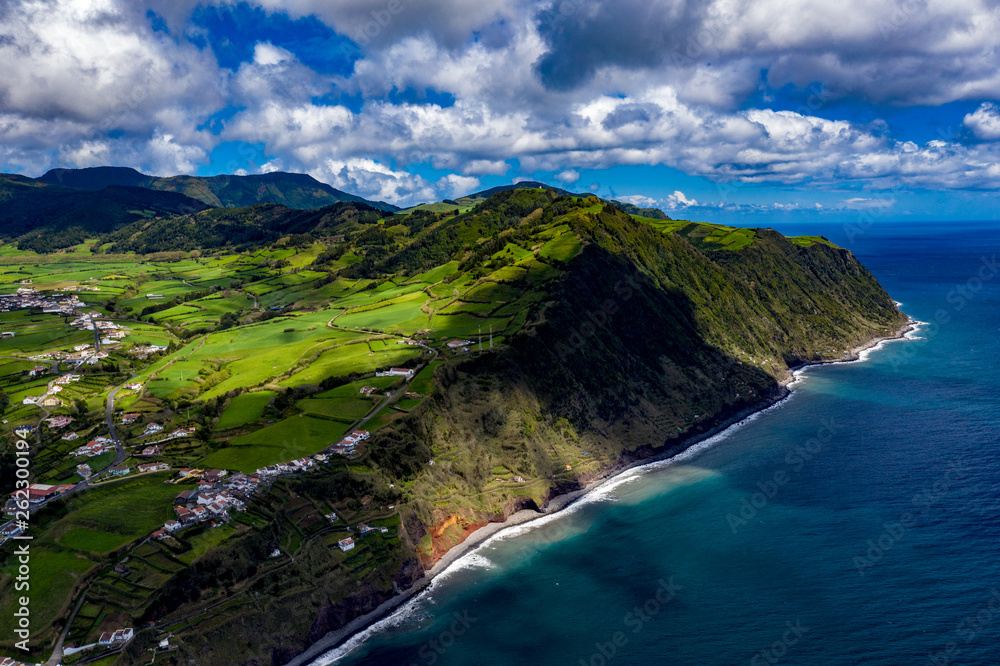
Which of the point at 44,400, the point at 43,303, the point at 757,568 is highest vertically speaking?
the point at 43,303

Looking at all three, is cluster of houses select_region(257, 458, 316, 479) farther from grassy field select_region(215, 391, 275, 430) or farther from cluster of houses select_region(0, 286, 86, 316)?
A: cluster of houses select_region(0, 286, 86, 316)

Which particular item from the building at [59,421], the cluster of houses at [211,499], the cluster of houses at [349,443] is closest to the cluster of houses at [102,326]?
the building at [59,421]

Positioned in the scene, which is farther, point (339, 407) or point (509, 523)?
point (339, 407)

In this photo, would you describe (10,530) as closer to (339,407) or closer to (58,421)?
(58,421)

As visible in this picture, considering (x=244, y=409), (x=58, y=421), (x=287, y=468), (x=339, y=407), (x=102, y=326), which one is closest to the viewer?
(x=287, y=468)

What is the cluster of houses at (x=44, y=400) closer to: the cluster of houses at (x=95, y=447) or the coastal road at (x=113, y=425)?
the coastal road at (x=113, y=425)

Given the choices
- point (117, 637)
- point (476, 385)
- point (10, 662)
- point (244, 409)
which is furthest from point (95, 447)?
point (476, 385)
